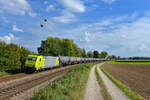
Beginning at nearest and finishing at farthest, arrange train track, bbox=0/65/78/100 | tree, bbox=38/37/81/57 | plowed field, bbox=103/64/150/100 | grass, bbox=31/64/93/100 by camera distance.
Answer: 1. grass, bbox=31/64/93/100
2. train track, bbox=0/65/78/100
3. plowed field, bbox=103/64/150/100
4. tree, bbox=38/37/81/57

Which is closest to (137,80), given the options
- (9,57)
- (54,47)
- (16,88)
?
(16,88)

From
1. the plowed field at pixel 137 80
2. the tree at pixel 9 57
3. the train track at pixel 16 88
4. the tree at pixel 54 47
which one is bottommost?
the plowed field at pixel 137 80

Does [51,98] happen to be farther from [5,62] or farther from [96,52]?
[96,52]

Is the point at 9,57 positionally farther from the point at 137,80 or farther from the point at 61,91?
the point at 137,80

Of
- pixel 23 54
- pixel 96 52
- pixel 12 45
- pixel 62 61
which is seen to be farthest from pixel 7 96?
pixel 96 52

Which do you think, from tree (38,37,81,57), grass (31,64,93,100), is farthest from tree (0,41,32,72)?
tree (38,37,81,57)

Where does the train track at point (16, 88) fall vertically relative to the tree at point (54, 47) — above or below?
below

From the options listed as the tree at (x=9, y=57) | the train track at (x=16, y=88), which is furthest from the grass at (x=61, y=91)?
the tree at (x=9, y=57)

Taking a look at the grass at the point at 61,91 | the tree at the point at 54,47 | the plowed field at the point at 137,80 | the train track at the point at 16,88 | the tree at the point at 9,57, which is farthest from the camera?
the tree at the point at 54,47

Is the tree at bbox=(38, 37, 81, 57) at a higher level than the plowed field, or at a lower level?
higher

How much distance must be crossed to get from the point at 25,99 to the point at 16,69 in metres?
17.6

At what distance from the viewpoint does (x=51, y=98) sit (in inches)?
290

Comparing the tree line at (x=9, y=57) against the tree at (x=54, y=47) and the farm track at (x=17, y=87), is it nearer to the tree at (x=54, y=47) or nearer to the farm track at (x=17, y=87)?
the farm track at (x=17, y=87)

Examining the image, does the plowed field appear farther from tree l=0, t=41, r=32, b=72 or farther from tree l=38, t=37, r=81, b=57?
tree l=38, t=37, r=81, b=57
